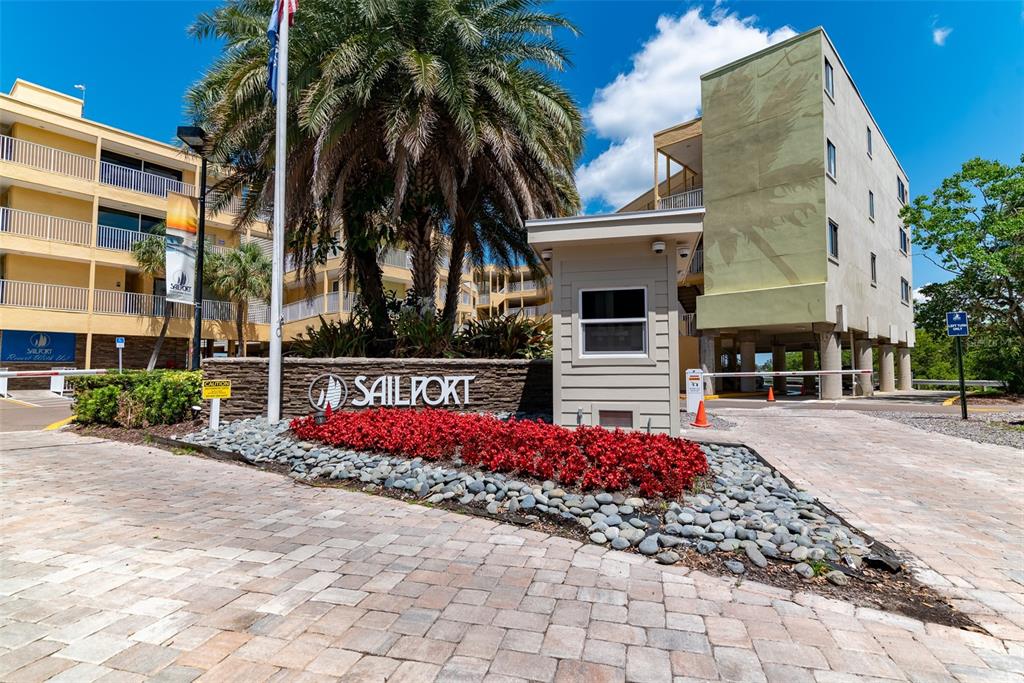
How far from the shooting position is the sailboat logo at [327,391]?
9398 mm

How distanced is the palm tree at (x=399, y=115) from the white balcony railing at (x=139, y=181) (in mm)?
15017

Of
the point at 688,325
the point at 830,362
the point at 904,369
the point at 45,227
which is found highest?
the point at 45,227

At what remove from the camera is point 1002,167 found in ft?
55.0

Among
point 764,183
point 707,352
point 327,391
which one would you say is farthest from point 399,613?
point 764,183

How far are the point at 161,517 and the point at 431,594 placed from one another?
10.1 feet

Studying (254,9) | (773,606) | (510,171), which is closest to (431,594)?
(773,606)

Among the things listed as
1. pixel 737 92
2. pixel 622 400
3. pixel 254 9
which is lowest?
pixel 622 400

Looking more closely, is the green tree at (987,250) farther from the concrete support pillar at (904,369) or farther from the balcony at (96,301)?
the balcony at (96,301)

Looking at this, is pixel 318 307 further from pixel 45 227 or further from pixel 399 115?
pixel 399 115

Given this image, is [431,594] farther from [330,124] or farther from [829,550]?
[330,124]

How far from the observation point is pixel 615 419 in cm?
801

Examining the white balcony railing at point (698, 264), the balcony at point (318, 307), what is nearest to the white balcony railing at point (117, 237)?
the balcony at point (318, 307)

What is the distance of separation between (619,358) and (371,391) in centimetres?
468

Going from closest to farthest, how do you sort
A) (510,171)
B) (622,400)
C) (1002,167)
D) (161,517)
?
(161,517) < (622,400) < (510,171) < (1002,167)
